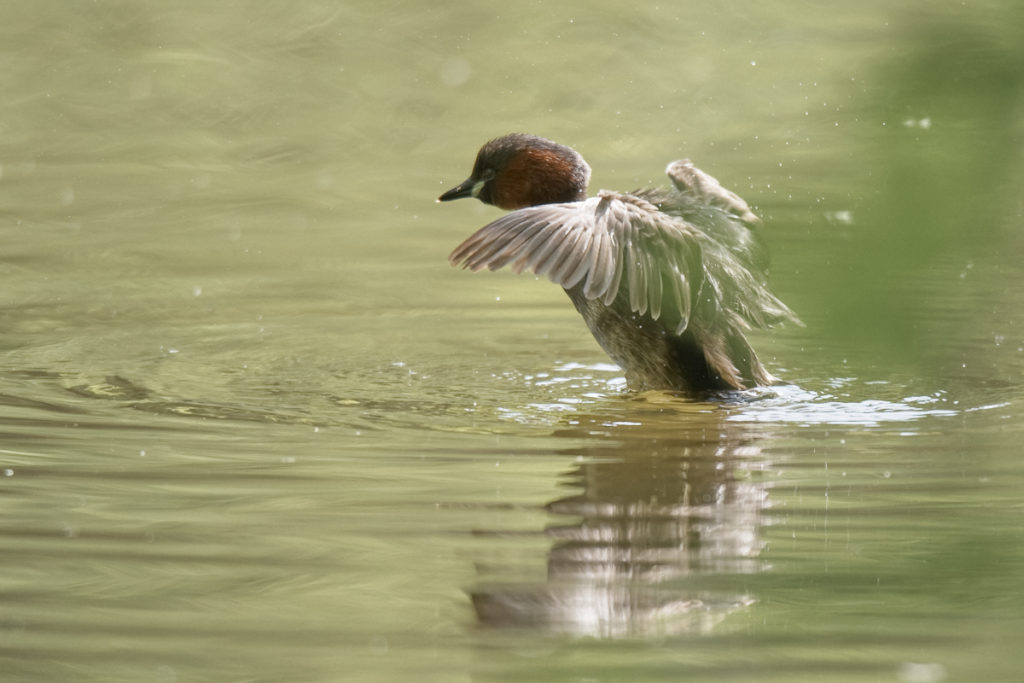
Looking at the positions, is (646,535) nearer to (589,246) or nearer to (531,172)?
(589,246)

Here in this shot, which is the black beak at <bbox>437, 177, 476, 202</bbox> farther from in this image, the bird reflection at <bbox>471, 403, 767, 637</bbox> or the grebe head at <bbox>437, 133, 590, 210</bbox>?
the bird reflection at <bbox>471, 403, 767, 637</bbox>

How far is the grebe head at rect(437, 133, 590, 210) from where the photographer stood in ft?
21.5

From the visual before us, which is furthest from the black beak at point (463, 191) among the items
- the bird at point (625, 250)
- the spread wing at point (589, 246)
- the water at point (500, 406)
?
the spread wing at point (589, 246)

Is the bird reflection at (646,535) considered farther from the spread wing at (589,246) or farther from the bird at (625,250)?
the spread wing at (589,246)

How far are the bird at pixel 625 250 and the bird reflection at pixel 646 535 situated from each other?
42 cm

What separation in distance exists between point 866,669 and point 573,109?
1137 centimetres

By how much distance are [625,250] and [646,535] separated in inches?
52.9

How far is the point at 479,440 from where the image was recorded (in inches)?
194

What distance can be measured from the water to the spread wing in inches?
16.4

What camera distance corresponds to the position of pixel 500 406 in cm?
568

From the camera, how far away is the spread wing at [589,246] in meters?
4.50

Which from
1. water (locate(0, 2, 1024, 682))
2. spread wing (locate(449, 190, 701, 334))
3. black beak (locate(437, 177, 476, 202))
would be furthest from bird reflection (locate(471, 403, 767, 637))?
black beak (locate(437, 177, 476, 202))

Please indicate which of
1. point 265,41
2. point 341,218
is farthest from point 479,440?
point 265,41

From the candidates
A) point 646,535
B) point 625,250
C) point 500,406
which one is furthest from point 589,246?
point 646,535
